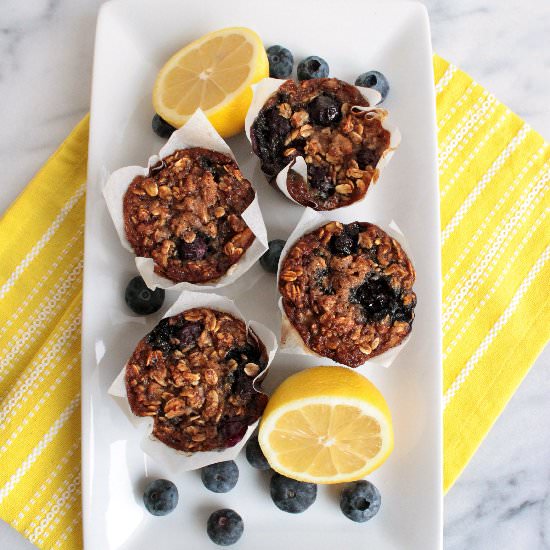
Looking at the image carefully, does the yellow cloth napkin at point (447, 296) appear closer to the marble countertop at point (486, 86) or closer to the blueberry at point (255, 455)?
the marble countertop at point (486, 86)

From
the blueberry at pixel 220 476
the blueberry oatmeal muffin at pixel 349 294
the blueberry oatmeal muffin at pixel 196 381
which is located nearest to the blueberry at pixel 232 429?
the blueberry oatmeal muffin at pixel 196 381

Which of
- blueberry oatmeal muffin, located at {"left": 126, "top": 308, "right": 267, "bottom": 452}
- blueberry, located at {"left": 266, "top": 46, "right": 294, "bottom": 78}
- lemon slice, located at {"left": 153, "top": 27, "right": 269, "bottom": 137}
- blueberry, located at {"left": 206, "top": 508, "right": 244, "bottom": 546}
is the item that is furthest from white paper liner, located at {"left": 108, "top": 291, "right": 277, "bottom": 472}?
blueberry, located at {"left": 266, "top": 46, "right": 294, "bottom": 78}

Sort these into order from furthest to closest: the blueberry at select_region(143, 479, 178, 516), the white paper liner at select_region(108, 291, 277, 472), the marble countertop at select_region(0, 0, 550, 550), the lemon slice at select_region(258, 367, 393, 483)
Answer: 1. the marble countertop at select_region(0, 0, 550, 550)
2. the blueberry at select_region(143, 479, 178, 516)
3. the white paper liner at select_region(108, 291, 277, 472)
4. the lemon slice at select_region(258, 367, 393, 483)

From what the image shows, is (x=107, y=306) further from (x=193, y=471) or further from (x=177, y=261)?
(x=193, y=471)

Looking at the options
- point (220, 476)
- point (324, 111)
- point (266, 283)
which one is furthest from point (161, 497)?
point (324, 111)

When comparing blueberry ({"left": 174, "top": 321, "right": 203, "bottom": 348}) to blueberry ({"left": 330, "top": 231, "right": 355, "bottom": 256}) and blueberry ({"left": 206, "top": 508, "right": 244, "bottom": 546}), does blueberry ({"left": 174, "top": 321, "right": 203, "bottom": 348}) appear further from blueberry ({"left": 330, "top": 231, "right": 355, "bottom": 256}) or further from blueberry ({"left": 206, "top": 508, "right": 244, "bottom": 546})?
blueberry ({"left": 206, "top": 508, "right": 244, "bottom": 546})
